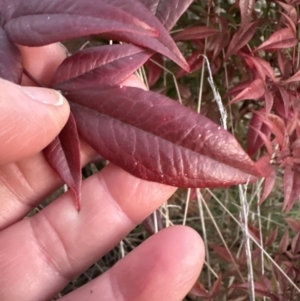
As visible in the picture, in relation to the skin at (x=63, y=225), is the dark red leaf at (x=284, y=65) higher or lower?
higher

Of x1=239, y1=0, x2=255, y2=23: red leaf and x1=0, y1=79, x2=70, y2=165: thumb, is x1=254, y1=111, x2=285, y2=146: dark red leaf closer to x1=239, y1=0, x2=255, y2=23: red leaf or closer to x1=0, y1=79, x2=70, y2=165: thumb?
x1=239, y1=0, x2=255, y2=23: red leaf

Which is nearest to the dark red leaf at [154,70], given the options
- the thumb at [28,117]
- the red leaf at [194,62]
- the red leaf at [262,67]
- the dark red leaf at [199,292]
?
the red leaf at [194,62]

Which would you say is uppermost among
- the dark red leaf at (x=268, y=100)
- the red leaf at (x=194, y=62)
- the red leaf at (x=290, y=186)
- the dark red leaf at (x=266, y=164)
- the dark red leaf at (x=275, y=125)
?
the red leaf at (x=194, y=62)

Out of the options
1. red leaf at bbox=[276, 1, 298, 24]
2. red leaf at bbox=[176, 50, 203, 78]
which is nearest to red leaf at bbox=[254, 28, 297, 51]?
red leaf at bbox=[276, 1, 298, 24]

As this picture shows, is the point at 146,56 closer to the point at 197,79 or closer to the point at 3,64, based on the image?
the point at 3,64

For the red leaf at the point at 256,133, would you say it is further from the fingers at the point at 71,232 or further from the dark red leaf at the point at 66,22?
the dark red leaf at the point at 66,22

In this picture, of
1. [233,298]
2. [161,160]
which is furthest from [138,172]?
[233,298]
